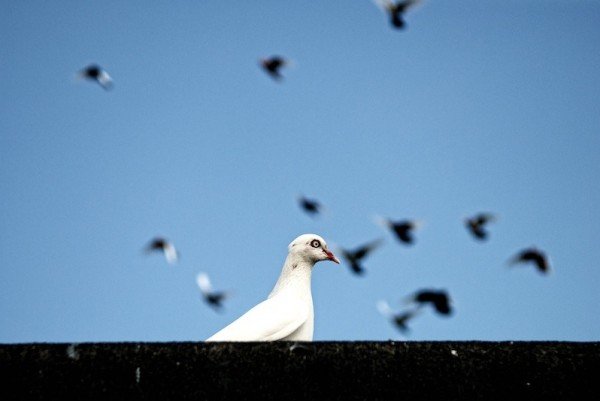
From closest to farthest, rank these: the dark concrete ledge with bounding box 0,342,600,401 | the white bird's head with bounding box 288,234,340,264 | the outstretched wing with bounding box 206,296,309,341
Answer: the dark concrete ledge with bounding box 0,342,600,401
the outstretched wing with bounding box 206,296,309,341
the white bird's head with bounding box 288,234,340,264

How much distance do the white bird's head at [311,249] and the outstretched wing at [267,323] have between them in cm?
99

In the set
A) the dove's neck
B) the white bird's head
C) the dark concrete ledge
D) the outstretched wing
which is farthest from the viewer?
the white bird's head

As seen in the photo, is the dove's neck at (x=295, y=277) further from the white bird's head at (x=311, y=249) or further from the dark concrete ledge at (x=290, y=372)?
the dark concrete ledge at (x=290, y=372)

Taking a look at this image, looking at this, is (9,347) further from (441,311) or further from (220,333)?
(441,311)

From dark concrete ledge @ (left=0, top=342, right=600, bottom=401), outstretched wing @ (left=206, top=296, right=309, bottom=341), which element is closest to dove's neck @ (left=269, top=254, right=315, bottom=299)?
outstretched wing @ (left=206, top=296, right=309, bottom=341)

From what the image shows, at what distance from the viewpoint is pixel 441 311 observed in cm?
616

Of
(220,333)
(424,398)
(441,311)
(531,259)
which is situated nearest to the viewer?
(424,398)

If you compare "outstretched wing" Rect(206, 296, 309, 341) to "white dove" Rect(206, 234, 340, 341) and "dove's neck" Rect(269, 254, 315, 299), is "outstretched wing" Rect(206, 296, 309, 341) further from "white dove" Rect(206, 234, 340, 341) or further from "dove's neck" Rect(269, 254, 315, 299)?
"dove's neck" Rect(269, 254, 315, 299)

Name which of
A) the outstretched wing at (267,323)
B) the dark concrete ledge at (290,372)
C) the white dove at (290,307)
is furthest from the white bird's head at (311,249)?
the dark concrete ledge at (290,372)

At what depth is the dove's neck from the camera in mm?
5387

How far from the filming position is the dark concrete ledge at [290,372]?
264cm

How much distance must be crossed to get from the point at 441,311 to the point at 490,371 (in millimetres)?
3490

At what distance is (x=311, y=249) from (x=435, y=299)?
4.58ft

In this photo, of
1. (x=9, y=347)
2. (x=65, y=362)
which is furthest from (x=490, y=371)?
(x=9, y=347)
